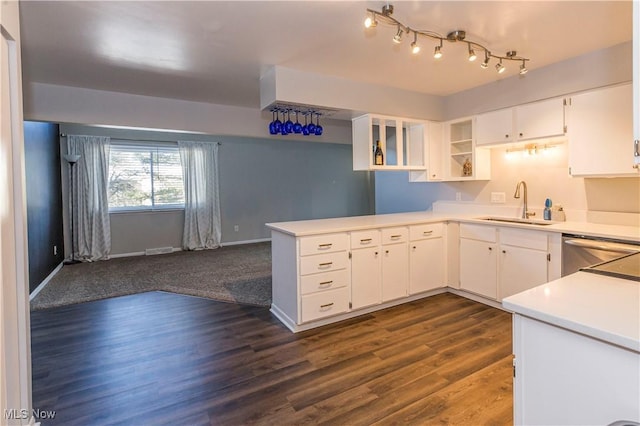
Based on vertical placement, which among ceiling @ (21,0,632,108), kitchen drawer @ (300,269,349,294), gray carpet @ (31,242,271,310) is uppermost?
ceiling @ (21,0,632,108)

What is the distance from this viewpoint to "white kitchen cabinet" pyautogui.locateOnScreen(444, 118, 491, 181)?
3.81m

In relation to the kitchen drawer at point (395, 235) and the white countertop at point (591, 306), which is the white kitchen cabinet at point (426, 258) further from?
the white countertop at point (591, 306)

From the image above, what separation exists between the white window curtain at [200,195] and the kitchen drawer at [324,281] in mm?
4391

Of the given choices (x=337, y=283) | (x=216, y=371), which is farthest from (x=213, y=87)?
(x=216, y=371)

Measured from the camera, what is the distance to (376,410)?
1.84 m

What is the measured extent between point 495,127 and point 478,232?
1140mm

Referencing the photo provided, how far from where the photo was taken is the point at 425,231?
11.6 ft

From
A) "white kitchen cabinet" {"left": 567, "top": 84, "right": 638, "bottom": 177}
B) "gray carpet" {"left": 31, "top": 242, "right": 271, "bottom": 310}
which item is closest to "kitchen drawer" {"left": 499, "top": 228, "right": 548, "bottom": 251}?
"white kitchen cabinet" {"left": 567, "top": 84, "right": 638, "bottom": 177}

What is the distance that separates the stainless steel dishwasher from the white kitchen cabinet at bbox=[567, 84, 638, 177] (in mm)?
585

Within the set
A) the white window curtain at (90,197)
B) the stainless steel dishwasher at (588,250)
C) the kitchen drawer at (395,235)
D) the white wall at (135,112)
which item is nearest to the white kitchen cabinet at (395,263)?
the kitchen drawer at (395,235)

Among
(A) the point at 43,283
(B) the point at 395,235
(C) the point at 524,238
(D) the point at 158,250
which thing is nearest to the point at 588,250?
(C) the point at 524,238

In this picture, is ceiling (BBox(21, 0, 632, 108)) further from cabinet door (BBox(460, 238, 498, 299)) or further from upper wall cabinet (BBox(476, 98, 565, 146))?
cabinet door (BBox(460, 238, 498, 299))

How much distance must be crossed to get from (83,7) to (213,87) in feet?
5.37

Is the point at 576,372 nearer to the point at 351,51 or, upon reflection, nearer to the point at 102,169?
the point at 351,51
